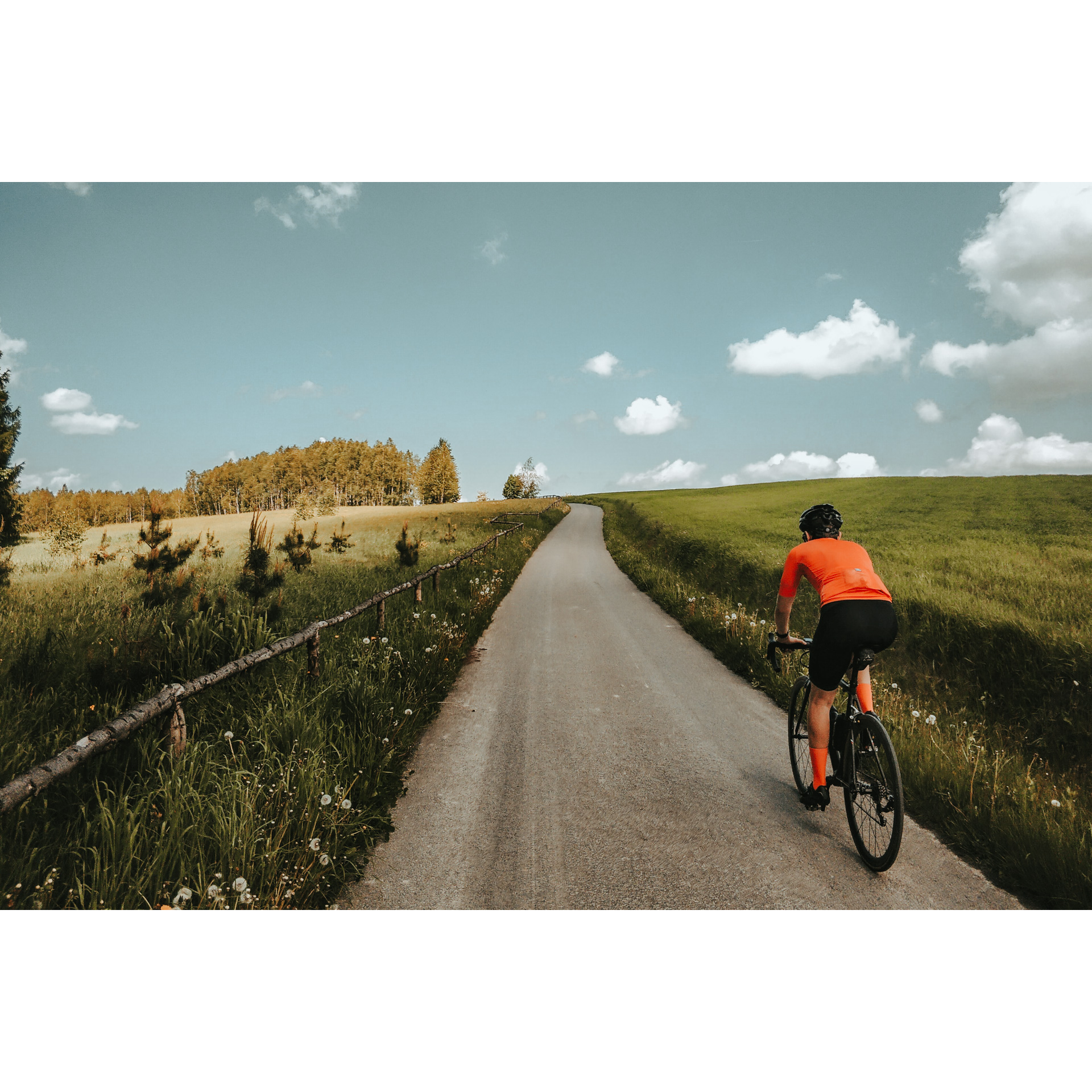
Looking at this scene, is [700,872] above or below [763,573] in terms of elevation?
below

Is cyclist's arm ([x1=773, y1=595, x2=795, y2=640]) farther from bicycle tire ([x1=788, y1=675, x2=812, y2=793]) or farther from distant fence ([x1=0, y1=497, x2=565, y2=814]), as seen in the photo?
distant fence ([x1=0, y1=497, x2=565, y2=814])

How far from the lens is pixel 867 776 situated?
→ 140 inches

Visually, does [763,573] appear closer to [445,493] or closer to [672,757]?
[672,757]

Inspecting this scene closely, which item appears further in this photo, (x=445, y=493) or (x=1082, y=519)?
(x=445, y=493)

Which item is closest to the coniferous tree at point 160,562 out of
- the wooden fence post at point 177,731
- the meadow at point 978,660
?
the wooden fence post at point 177,731

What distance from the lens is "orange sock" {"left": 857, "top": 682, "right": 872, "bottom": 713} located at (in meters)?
3.34

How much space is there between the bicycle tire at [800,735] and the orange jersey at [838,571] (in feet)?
3.36

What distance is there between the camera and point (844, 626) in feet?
10.4

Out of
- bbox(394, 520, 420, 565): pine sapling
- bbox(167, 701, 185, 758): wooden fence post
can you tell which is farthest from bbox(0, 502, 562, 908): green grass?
bbox(394, 520, 420, 565): pine sapling

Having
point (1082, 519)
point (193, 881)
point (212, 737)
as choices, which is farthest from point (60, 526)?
point (1082, 519)

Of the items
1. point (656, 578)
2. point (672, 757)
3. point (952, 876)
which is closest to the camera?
point (952, 876)

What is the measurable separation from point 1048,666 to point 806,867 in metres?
4.89

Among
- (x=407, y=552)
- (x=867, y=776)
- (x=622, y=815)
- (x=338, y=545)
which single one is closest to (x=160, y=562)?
(x=622, y=815)

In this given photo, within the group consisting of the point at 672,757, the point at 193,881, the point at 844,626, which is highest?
the point at 844,626
